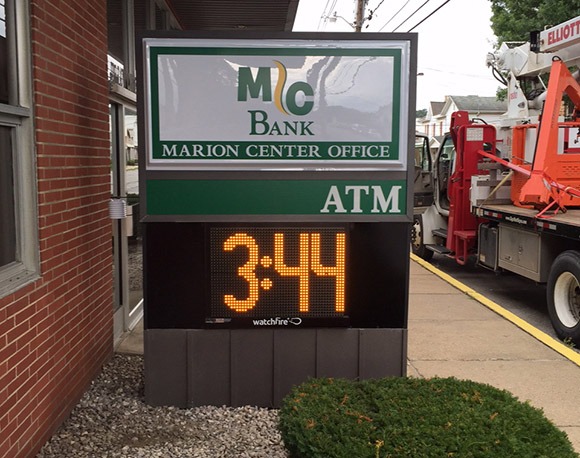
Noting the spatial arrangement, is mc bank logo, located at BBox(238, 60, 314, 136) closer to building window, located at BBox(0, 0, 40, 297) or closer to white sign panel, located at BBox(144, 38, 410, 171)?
white sign panel, located at BBox(144, 38, 410, 171)

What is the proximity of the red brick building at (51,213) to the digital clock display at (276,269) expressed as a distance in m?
1.05

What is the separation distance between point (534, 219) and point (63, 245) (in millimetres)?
5735

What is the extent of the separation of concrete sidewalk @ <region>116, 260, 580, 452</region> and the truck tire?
1.30 ft

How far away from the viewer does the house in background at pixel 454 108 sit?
58044 millimetres

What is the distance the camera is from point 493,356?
642cm

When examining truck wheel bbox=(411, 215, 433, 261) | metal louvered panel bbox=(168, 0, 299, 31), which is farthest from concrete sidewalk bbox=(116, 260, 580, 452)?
metal louvered panel bbox=(168, 0, 299, 31)

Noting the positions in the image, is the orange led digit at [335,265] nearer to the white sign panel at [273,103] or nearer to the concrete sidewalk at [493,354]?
the white sign panel at [273,103]

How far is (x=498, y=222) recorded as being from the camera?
966 cm

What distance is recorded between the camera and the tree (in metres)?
22.6

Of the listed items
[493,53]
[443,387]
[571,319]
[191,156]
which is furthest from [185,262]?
[493,53]

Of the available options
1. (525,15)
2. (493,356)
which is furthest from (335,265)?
(525,15)

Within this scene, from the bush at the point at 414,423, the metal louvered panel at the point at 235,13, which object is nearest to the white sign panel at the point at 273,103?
the bush at the point at 414,423

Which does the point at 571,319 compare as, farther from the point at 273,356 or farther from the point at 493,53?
the point at 493,53

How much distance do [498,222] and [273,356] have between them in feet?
19.6
